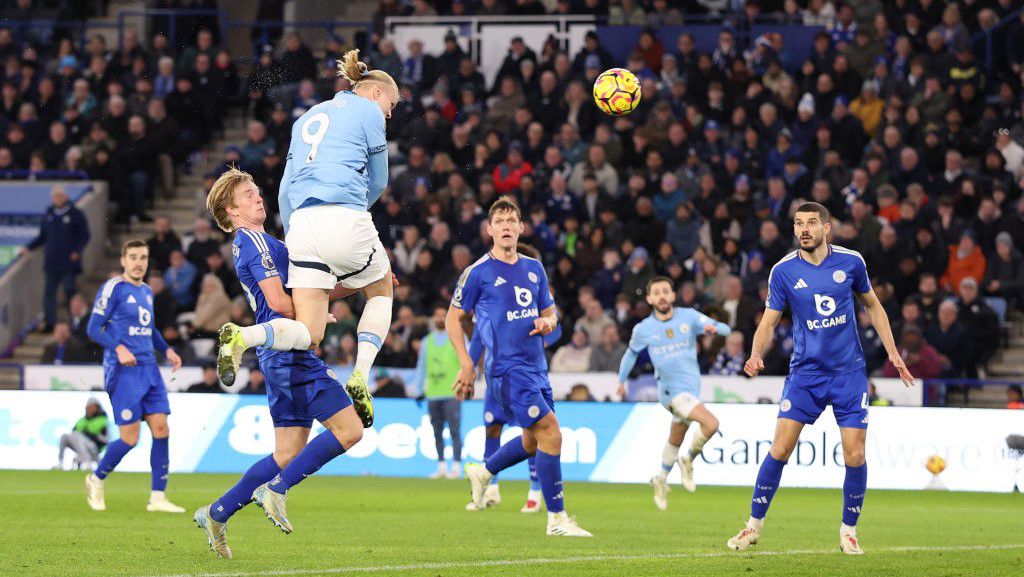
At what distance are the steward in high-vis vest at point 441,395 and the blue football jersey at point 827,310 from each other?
29.7 ft

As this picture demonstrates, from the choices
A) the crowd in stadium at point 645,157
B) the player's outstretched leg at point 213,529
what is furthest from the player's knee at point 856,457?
the crowd in stadium at point 645,157

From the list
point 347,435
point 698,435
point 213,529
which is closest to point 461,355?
point 347,435

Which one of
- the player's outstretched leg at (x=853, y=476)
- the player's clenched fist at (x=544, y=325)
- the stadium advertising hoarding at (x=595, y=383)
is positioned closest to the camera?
the player's outstretched leg at (x=853, y=476)

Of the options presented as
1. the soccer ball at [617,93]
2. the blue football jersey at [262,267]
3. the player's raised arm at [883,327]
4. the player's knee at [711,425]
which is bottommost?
the player's knee at [711,425]

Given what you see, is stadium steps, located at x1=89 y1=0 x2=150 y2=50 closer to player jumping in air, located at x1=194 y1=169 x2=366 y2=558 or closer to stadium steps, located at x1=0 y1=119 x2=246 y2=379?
stadium steps, located at x1=0 y1=119 x2=246 y2=379

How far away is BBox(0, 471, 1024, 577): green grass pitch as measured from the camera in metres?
8.92

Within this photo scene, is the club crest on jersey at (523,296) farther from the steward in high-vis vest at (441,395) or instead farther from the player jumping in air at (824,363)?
the steward in high-vis vest at (441,395)

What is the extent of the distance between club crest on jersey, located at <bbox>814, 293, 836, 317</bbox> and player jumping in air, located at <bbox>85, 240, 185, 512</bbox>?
6.18 m

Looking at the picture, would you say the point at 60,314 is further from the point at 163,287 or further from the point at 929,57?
the point at 929,57

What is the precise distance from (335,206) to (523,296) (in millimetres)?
3613

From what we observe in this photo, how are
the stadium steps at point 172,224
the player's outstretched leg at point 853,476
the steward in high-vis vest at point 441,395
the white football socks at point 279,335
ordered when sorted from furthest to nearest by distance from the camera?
the stadium steps at point 172,224 < the steward in high-vis vest at point 441,395 < the player's outstretched leg at point 853,476 < the white football socks at point 279,335

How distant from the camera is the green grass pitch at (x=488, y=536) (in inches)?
351

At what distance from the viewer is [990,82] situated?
82.9ft

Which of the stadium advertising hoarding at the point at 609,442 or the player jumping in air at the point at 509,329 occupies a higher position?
the player jumping in air at the point at 509,329
